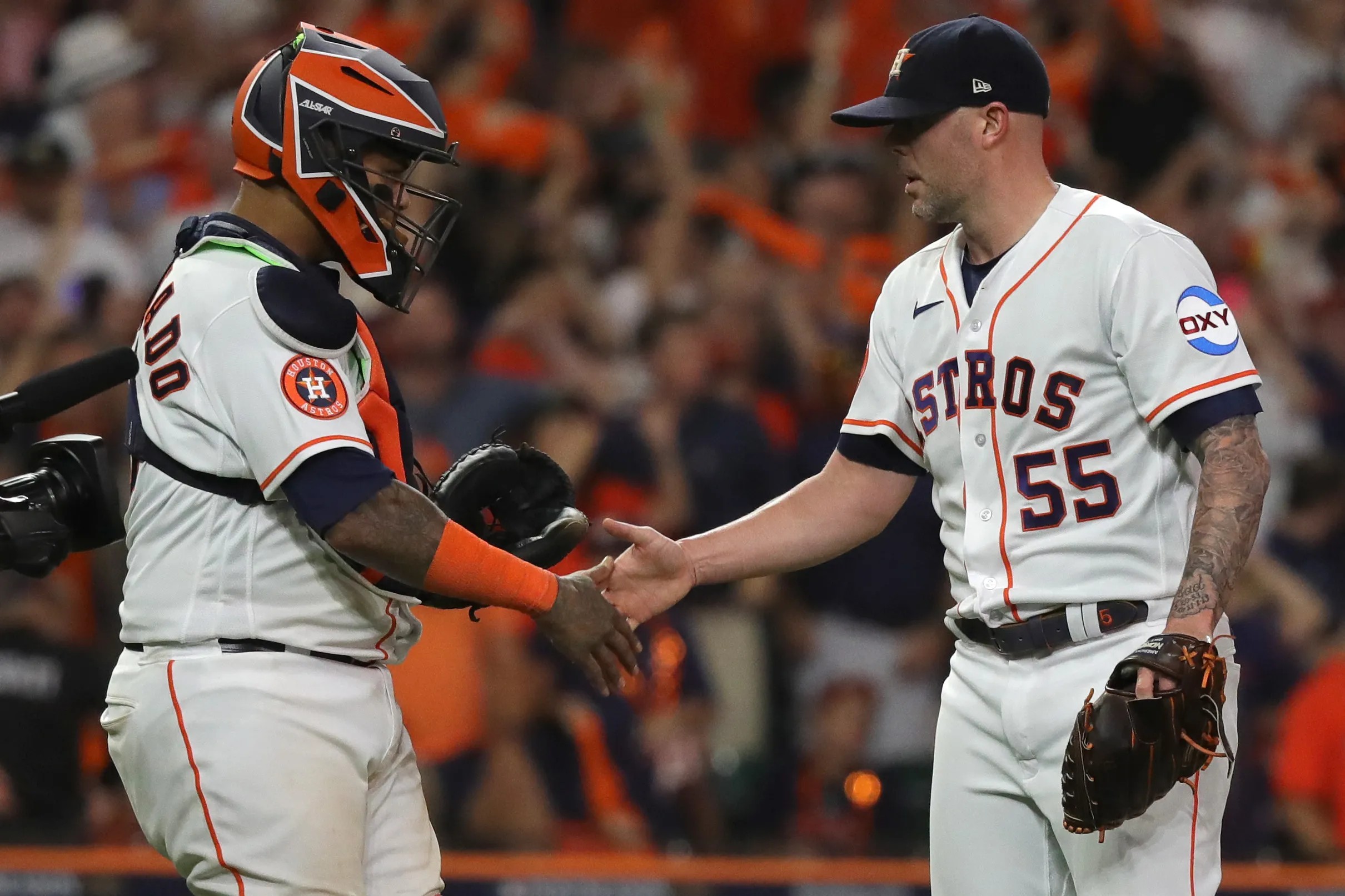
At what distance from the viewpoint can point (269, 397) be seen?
3.28 m

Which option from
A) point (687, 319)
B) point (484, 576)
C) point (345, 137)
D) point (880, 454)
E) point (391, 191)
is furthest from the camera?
point (687, 319)

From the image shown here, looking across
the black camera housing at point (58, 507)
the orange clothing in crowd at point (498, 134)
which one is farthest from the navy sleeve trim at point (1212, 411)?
the orange clothing in crowd at point (498, 134)

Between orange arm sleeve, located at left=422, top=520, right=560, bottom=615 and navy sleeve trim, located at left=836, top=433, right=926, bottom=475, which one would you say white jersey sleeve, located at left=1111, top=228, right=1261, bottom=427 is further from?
orange arm sleeve, located at left=422, top=520, right=560, bottom=615

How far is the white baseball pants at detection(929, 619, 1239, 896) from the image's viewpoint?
3.47 metres

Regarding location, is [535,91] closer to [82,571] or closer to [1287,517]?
[82,571]

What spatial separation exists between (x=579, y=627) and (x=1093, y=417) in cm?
119

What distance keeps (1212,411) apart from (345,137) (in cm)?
188

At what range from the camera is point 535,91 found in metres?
9.56

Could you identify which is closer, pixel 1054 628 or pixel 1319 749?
pixel 1054 628

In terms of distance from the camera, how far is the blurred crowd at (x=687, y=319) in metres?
6.62

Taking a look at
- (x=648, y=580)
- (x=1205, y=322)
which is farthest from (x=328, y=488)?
(x=1205, y=322)

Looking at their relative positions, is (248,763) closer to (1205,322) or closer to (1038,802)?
(1038,802)

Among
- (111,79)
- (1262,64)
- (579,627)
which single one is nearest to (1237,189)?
(1262,64)

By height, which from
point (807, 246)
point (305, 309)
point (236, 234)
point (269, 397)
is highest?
point (236, 234)
